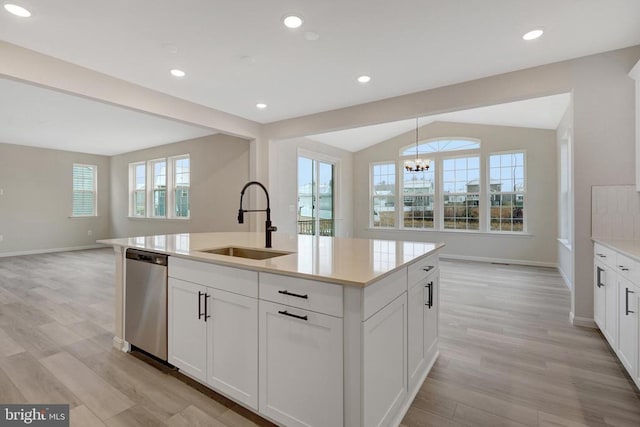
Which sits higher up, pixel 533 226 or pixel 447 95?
pixel 447 95

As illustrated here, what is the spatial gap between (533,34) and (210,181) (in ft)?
18.8

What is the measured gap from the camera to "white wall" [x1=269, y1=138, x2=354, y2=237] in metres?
5.77

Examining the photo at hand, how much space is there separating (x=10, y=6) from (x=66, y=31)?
363 mm

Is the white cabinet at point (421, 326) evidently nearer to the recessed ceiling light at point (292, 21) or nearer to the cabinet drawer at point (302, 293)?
the cabinet drawer at point (302, 293)

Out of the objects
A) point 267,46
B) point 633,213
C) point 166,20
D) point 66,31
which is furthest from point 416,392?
point 66,31

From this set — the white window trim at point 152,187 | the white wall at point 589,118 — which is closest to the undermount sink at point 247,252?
the white wall at point 589,118

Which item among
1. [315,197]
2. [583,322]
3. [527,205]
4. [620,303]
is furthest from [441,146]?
[620,303]

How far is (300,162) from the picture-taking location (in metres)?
6.65

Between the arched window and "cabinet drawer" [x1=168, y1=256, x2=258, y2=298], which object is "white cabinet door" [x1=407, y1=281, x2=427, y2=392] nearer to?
"cabinet drawer" [x1=168, y1=256, x2=258, y2=298]

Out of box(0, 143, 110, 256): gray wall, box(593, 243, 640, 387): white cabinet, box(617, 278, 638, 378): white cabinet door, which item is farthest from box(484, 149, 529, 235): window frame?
box(0, 143, 110, 256): gray wall

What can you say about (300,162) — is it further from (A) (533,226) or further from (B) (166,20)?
(A) (533,226)

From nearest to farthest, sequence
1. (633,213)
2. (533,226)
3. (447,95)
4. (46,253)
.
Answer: (633,213) → (447,95) → (533,226) → (46,253)

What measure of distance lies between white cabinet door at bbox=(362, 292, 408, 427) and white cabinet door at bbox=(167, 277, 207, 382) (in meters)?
1.06

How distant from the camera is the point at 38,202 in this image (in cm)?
748
